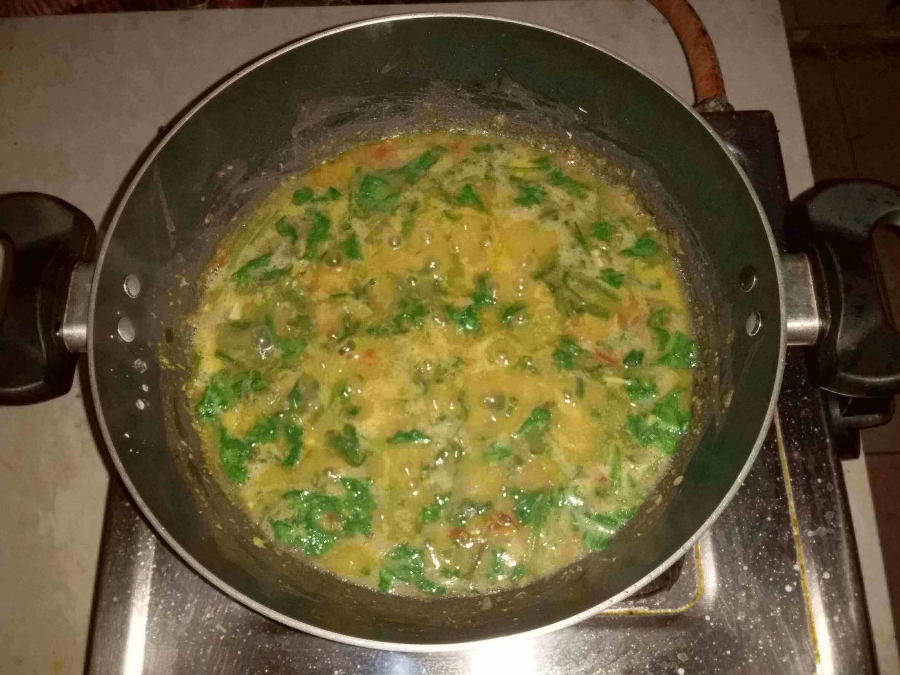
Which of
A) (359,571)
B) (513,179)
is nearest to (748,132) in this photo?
(513,179)

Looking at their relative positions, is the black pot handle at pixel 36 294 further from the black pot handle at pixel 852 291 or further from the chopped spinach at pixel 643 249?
the black pot handle at pixel 852 291

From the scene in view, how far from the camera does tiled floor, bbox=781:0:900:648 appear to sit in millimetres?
2762

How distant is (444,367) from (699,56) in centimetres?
106

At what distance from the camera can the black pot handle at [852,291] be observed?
1272mm

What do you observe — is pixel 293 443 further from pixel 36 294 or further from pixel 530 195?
pixel 530 195

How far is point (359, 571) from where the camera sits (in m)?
1.47

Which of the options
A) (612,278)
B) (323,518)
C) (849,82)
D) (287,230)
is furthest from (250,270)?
(849,82)

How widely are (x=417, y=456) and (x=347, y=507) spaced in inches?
7.4

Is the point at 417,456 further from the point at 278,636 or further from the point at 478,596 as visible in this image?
the point at 278,636

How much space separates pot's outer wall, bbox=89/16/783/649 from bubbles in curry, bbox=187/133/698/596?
7 centimetres

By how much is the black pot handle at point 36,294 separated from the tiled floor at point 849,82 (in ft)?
8.66

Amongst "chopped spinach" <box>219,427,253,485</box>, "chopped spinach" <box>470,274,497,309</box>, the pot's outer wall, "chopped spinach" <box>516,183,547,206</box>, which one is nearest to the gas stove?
the pot's outer wall

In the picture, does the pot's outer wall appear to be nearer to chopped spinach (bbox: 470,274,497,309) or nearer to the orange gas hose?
the orange gas hose

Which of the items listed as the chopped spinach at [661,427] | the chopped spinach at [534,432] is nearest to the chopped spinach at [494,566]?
the chopped spinach at [534,432]
